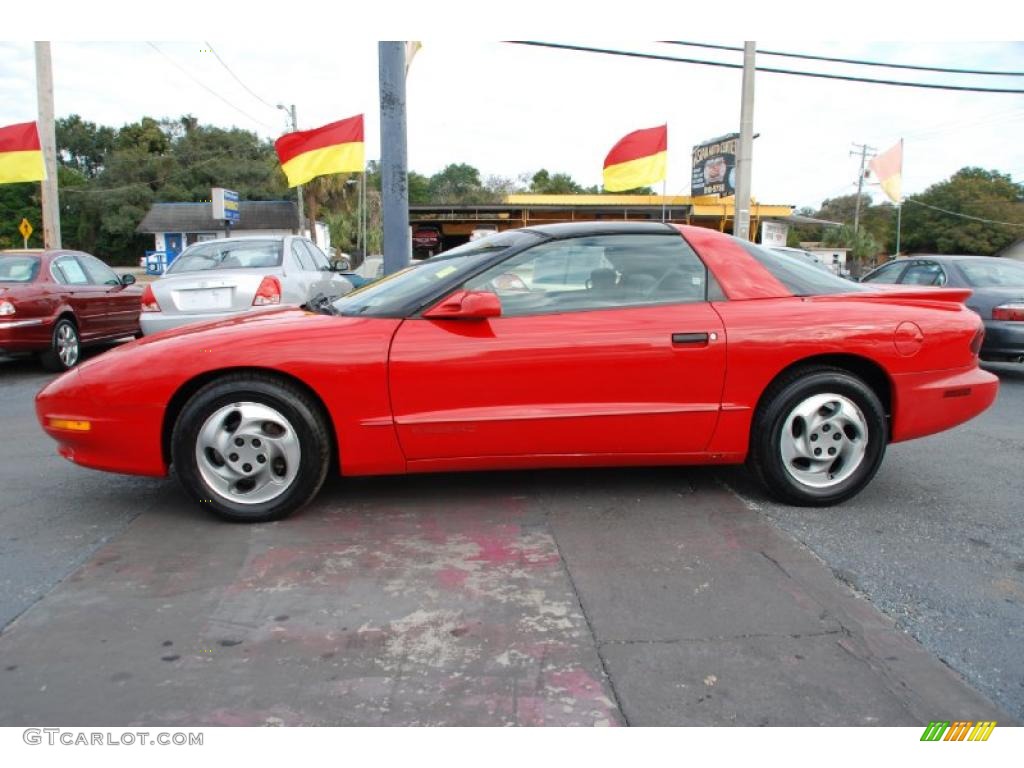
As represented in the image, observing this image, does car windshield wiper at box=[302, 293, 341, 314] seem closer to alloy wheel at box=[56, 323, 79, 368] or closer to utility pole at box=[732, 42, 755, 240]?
alloy wheel at box=[56, 323, 79, 368]

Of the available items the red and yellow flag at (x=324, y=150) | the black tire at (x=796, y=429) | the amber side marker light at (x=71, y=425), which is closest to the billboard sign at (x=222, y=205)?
the red and yellow flag at (x=324, y=150)

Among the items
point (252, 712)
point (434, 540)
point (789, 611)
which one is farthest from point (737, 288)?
point (252, 712)

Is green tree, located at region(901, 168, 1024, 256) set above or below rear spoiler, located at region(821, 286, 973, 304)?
above

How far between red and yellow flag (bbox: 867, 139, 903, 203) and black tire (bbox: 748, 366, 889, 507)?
59.0 ft

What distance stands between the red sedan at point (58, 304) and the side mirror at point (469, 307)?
21.5 ft

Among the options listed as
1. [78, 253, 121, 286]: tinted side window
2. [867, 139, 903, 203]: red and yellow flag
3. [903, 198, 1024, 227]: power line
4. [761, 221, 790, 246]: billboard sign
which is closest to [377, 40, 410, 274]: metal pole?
[78, 253, 121, 286]: tinted side window

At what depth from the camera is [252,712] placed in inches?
82.9

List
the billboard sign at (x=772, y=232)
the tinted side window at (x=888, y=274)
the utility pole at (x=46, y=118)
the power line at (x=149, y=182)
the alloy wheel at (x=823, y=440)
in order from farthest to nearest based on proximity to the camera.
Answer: the power line at (x=149, y=182)
the billboard sign at (x=772, y=232)
the utility pole at (x=46, y=118)
the tinted side window at (x=888, y=274)
the alloy wheel at (x=823, y=440)

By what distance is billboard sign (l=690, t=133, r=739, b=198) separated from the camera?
28609 mm

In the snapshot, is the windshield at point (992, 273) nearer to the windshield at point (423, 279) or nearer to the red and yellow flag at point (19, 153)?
the windshield at point (423, 279)

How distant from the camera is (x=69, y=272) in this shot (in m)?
8.93

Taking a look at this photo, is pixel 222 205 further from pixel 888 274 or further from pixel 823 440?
pixel 823 440

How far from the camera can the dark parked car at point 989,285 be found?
7.73m

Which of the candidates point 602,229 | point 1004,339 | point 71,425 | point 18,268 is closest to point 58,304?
point 18,268
